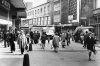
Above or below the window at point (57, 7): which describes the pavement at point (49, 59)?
below

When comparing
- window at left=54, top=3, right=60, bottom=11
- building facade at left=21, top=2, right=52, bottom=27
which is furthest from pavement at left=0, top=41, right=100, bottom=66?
building facade at left=21, top=2, right=52, bottom=27

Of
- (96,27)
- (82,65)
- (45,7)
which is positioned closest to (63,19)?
(45,7)

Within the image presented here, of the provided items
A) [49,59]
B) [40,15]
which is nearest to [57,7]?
[40,15]

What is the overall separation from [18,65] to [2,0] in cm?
1536

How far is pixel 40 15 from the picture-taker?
285 feet

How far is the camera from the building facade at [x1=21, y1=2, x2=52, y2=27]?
79.4 meters

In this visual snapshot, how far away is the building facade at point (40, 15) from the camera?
79387 mm

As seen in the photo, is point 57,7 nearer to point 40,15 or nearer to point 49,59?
point 40,15

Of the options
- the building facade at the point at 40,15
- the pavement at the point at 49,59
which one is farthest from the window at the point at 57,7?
the pavement at the point at 49,59

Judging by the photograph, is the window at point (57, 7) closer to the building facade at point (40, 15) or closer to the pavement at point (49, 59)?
the building facade at point (40, 15)

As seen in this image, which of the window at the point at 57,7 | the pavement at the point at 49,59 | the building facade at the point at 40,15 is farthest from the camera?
the building facade at the point at 40,15

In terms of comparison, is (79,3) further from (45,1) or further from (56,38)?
(56,38)

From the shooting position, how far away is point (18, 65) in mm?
10836

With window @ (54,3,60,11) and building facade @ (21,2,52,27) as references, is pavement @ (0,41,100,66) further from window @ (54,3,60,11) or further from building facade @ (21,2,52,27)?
building facade @ (21,2,52,27)
